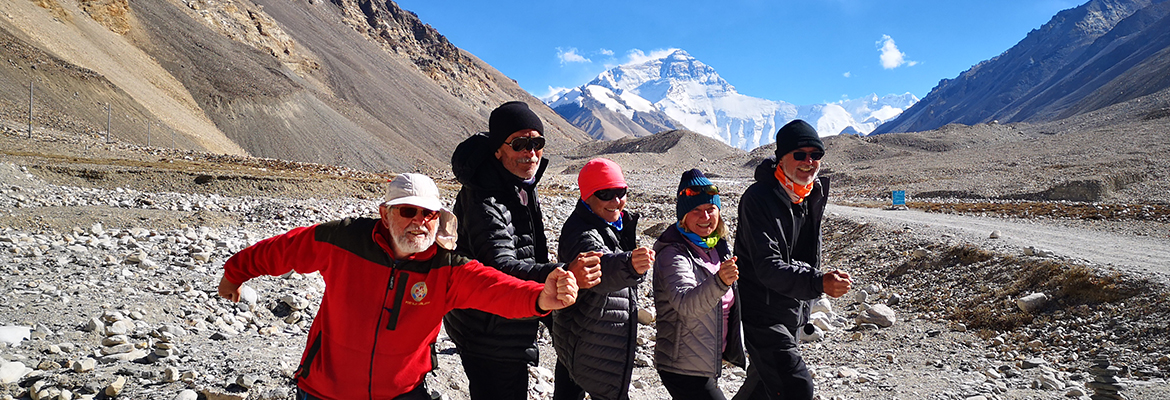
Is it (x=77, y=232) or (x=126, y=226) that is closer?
(x=77, y=232)

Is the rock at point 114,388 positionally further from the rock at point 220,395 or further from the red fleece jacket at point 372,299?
the red fleece jacket at point 372,299

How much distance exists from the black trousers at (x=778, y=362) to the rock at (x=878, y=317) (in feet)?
21.7

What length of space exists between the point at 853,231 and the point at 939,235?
3.36m

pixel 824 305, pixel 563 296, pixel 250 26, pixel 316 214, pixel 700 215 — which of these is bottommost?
pixel 316 214

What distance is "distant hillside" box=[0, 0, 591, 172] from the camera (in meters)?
36.0

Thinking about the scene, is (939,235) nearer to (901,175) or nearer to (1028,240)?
(1028,240)

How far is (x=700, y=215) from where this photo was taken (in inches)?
136

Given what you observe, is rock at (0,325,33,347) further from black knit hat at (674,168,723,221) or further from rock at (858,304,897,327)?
rock at (858,304,897,327)

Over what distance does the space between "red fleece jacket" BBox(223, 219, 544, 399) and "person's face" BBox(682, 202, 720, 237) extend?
1222mm

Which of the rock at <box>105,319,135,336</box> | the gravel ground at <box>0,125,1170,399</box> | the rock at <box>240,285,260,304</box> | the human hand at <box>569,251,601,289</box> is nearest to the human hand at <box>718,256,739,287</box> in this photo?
the human hand at <box>569,251,601,289</box>

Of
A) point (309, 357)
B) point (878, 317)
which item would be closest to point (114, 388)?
point (309, 357)

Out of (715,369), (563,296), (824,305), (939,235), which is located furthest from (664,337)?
(939,235)

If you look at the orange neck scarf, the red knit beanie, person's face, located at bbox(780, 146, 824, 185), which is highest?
person's face, located at bbox(780, 146, 824, 185)

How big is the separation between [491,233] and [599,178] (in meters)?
0.68
